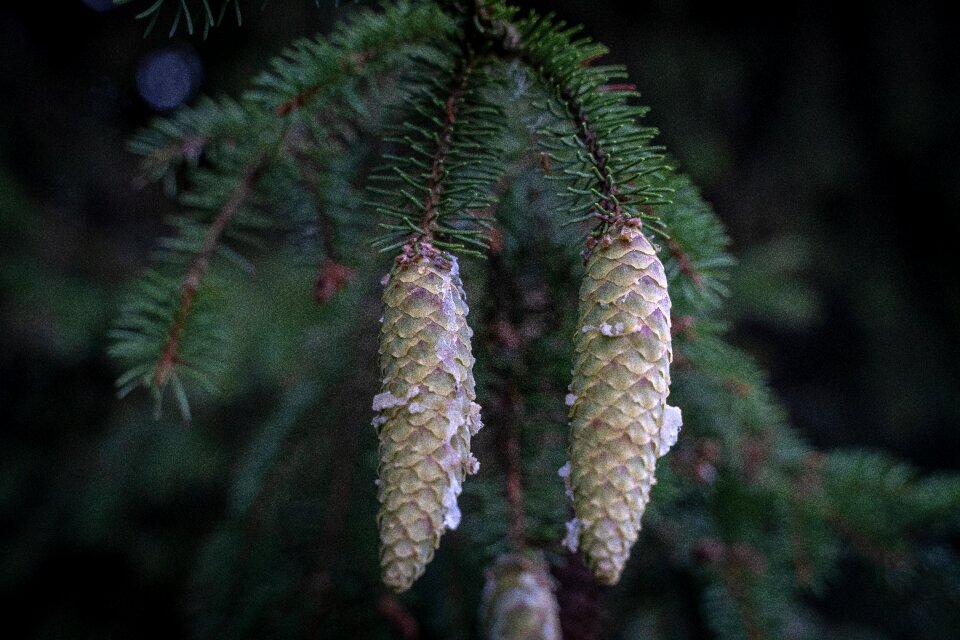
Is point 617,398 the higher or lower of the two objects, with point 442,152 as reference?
lower

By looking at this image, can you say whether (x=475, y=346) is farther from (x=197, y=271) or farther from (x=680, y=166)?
(x=680, y=166)

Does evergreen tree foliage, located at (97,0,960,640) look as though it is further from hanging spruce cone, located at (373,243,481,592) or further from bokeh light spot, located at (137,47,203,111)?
bokeh light spot, located at (137,47,203,111)

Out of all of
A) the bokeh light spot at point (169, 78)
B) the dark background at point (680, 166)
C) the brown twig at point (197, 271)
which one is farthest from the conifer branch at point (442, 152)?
the bokeh light spot at point (169, 78)

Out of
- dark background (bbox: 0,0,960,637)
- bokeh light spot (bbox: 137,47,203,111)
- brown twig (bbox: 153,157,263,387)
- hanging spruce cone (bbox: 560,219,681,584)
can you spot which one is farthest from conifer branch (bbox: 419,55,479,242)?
bokeh light spot (bbox: 137,47,203,111)

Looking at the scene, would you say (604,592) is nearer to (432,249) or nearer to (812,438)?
(432,249)

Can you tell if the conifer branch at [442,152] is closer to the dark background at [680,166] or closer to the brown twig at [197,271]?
the brown twig at [197,271]

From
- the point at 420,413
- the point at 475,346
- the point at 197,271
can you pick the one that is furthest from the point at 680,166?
the point at 420,413

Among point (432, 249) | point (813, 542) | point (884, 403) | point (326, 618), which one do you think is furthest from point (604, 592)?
point (884, 403)
